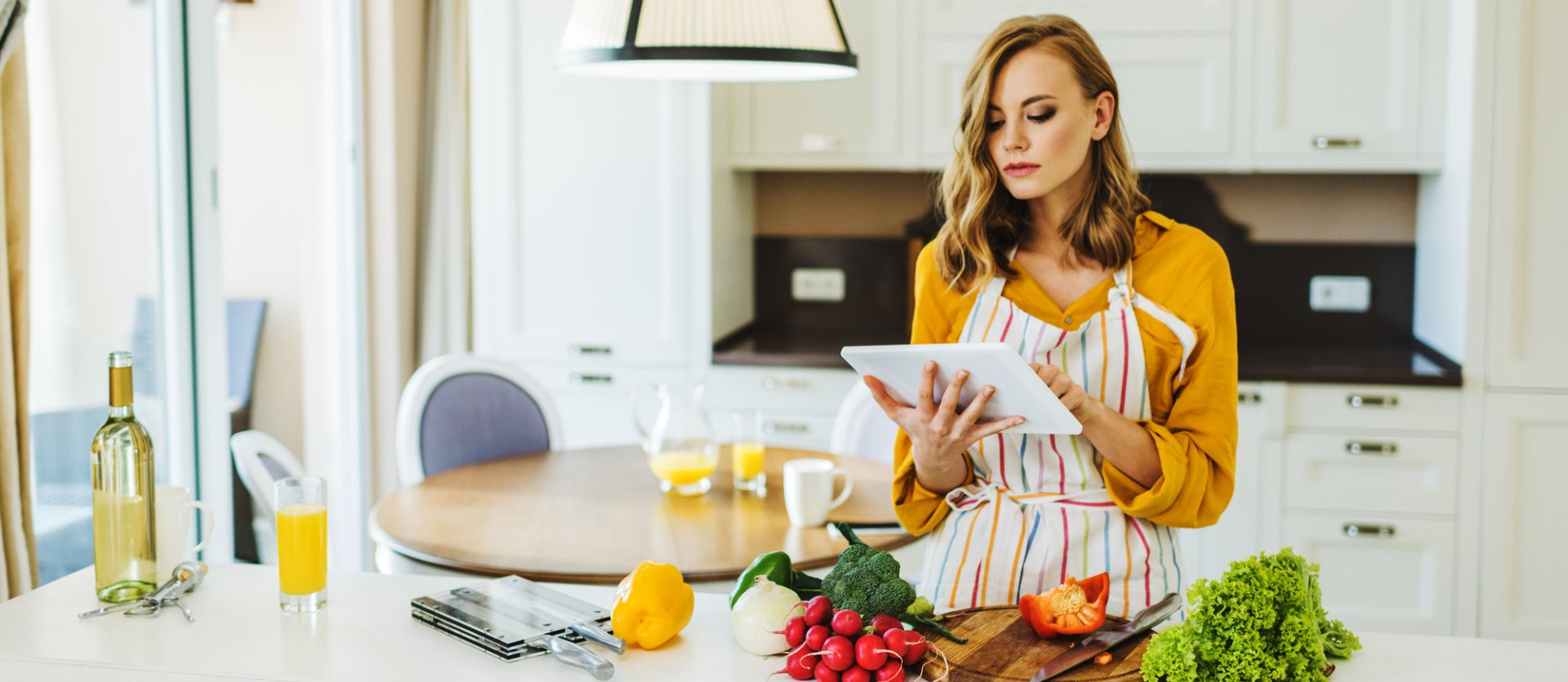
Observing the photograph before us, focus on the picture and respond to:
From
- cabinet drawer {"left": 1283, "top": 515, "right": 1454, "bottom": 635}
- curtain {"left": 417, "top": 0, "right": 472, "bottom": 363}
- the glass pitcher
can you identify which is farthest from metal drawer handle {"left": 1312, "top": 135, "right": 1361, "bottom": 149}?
curtain {"left": 417, "top": 0, "right": 472, "bottom": 363}

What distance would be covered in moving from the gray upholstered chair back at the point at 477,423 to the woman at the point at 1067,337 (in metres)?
1.40

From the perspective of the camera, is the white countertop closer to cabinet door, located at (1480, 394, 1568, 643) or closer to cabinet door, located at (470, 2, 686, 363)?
cabinet door, located at (1480, 394, 1568, 643)

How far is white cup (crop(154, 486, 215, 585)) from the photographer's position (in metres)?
1.45

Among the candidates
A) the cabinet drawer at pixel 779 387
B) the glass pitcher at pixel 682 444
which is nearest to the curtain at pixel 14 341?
the glass pitcher at pixel 682 444

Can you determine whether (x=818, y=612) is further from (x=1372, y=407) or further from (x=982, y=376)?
(x=1372, y=407)

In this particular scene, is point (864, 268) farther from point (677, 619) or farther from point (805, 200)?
point (677, 619)

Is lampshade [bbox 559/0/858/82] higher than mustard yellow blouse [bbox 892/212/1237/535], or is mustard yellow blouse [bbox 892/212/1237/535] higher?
lampshade [bbox 559/0/858/82]

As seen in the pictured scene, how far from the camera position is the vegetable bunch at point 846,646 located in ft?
3.75

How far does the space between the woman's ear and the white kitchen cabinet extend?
1.94 metres

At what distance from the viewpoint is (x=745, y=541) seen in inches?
80.0

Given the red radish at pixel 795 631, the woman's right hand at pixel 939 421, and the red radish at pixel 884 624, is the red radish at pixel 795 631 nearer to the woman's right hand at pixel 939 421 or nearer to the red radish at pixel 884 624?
the red radish at pixel 884 624

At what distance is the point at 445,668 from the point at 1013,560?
0.72m

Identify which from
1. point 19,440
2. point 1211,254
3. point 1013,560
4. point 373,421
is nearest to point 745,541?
point 1013,560

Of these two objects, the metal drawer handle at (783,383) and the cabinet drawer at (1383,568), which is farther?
the metal drawer handle at (783,383)
